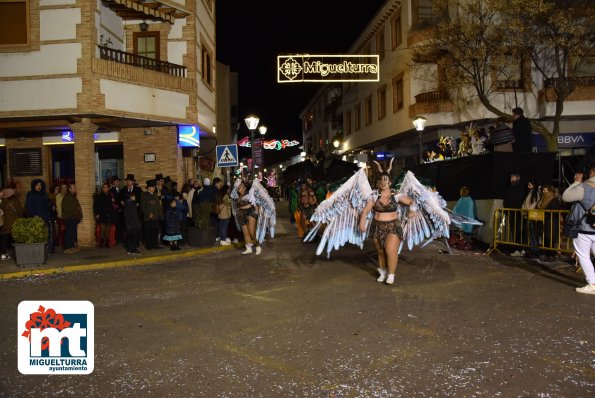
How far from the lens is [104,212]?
13664 mm

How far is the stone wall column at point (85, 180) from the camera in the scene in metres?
14.5

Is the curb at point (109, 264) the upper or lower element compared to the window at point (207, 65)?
lower

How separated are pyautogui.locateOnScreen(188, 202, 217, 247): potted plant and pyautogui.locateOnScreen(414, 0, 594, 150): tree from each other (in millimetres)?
13051

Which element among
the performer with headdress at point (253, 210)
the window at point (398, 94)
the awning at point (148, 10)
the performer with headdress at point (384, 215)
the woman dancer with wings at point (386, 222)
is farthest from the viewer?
the window at point (398, 94)

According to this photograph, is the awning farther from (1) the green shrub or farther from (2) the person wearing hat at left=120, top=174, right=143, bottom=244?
(1) the green shrub

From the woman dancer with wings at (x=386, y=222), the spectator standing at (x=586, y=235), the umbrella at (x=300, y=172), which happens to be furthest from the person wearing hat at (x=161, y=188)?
the spectator standing at (x=586, y=235)

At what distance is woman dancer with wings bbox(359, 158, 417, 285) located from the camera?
8.41 m

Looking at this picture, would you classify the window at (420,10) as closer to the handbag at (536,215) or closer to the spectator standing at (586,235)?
the handbag at (536,215)

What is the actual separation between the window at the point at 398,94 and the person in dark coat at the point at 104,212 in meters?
18.9

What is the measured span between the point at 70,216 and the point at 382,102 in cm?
2279

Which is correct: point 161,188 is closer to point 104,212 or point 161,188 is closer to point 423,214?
point 104,212

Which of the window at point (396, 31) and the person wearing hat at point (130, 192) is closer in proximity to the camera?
the person wearing hat at point (130, 192)

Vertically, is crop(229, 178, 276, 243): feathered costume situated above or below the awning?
below

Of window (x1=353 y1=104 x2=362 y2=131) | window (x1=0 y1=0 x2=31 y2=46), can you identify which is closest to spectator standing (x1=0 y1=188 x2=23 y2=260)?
window (x1=0 y1=0 x2=31 y2=46)
